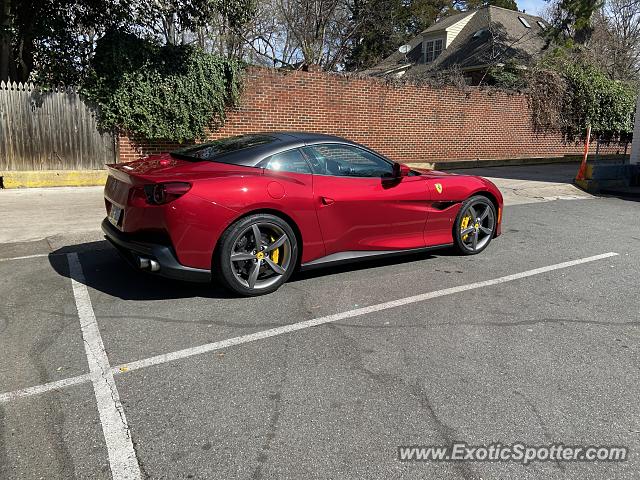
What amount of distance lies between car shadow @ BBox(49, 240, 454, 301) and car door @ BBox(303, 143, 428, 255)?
381 millimetres

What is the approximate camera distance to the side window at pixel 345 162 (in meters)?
4.95

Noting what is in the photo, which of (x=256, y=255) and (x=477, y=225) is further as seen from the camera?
(x=477, y=225)

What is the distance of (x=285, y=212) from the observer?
4512 mm

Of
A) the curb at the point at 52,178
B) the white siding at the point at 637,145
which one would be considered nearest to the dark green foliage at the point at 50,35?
the curb at the point at 52,178

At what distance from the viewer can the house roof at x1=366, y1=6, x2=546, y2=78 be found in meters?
26.5

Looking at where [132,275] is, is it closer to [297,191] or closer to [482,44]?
[297,191]

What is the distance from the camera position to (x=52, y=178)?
10.5m

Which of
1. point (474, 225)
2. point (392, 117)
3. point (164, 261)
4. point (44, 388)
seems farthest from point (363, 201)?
point (392, 117)

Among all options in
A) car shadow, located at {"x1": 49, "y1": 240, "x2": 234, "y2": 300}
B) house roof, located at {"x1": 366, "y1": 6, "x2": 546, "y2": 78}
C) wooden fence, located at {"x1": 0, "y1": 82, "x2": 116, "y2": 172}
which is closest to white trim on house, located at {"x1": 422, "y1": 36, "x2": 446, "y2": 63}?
house roof, located at {"x1": 366, "y1": 6, "x2": 546, "y2": 78}

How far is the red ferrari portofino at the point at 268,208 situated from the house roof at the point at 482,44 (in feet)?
69.6

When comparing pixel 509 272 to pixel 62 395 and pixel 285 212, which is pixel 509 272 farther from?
pixel 62 395

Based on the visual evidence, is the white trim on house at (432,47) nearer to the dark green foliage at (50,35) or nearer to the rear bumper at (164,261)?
the dark green foliage at (50,35)

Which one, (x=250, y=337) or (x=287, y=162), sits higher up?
(x=287, y=162)

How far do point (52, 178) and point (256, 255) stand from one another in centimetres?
783
